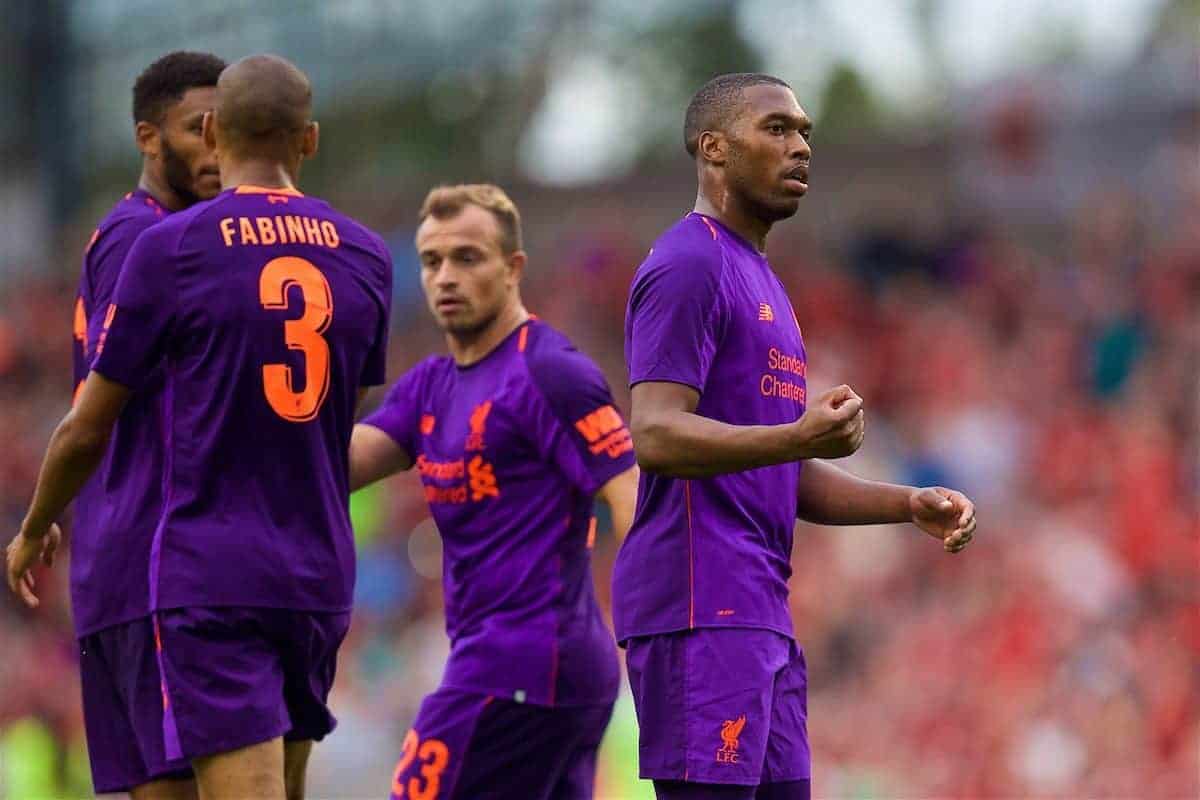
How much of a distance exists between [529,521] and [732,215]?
1.50m

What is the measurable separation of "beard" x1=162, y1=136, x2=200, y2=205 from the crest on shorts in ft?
7.48

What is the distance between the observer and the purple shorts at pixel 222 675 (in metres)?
5.42

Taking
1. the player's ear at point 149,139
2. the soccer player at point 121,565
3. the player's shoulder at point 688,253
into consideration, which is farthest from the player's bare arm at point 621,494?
the player's ear at point 149,139

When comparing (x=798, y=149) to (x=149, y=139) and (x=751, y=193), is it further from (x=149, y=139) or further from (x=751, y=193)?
(x=149, y=139)

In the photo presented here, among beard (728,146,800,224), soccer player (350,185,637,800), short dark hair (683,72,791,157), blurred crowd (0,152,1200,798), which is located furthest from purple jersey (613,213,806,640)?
blurred crowd (0,152,1200,798)

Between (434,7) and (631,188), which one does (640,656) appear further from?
(434,7)

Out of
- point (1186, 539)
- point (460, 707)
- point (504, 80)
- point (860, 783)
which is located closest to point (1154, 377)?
point (1186, 539)

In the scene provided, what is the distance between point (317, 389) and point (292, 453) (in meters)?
0.19

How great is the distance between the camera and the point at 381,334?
19.5ft

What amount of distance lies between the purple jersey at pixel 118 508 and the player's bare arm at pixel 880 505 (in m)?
1.78

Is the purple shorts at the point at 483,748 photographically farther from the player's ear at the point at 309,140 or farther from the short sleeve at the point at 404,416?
the player's ear at the point at 309,140

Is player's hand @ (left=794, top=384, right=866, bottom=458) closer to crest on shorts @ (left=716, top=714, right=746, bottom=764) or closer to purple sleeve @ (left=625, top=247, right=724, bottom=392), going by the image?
purple sleeve @ (left=625, top=247, right=724, bottom=392)

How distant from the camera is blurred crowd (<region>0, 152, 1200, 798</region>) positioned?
435 inches

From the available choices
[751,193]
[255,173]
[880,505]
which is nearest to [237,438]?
[255,173]
